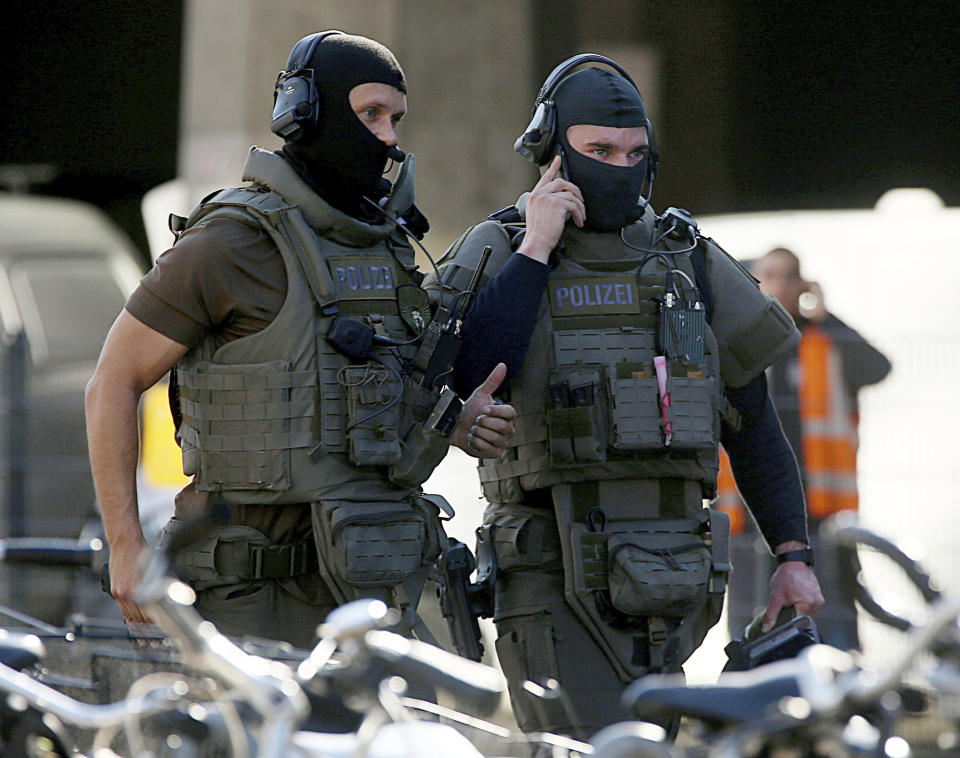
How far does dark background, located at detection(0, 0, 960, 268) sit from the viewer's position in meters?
13.6

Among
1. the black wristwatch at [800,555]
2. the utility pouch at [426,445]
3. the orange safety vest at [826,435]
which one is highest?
the utility pouch at [426,445]

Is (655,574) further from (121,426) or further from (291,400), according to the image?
(121,426)

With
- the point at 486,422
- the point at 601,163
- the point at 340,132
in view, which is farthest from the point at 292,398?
the point at 601,163

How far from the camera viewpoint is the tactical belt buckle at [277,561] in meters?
3.45

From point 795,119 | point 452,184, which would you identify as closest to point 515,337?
point 452,184

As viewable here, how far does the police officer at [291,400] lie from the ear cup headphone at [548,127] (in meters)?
0.53

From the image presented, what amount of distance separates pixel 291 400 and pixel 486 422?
470 millimetres

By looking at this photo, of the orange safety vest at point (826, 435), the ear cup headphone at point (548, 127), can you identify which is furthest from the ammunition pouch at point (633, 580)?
the orange safety vest at point (826, 435)

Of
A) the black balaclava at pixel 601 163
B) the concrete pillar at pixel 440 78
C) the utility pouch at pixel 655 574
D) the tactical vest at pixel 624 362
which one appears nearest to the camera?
the utility pouch at pixel 655 574

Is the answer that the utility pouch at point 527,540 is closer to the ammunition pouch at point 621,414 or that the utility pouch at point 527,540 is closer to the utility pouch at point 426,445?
the ammunition pouch at point 621,414

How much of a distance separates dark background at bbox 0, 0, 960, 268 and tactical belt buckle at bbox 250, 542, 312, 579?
29.2 feet

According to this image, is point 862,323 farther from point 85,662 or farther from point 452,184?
point 85,662

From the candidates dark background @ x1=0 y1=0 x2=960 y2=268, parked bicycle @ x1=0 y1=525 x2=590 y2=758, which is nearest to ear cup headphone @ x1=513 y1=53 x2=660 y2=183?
parked bicycle @ x1=0 y1=525 x2=590 y2=758

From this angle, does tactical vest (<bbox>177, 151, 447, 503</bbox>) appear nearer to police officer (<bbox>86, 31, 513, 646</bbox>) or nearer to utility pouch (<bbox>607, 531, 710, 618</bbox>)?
police officer (<bbox>86, 31, 513, 646</bbox>)
